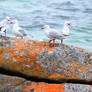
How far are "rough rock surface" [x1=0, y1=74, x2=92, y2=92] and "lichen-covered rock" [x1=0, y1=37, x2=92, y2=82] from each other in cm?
21

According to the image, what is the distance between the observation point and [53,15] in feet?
70.6

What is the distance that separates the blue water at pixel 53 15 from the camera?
1504 cm

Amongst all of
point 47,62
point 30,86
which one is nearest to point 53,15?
point 47,62

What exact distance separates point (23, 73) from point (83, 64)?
1.38 m

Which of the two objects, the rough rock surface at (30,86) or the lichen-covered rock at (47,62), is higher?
the lichen-covered rock at (47,62)

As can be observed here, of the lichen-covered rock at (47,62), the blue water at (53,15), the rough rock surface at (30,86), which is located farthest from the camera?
the blue water at (53,15)

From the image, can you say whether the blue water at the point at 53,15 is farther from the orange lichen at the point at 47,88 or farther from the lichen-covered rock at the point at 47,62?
the orange lichen at the point at 47,88

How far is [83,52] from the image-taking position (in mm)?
5695

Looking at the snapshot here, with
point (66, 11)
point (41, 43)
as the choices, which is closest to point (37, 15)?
point (66, 11)

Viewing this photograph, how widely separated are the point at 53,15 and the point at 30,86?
16832mm

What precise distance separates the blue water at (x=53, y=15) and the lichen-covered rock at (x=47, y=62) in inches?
287

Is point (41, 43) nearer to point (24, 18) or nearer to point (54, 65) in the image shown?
point (54, 65)

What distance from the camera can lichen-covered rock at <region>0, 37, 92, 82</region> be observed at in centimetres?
530

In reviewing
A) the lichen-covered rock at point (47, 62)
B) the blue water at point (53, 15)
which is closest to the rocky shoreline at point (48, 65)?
the lichen-covered rock at point (47, 62)
